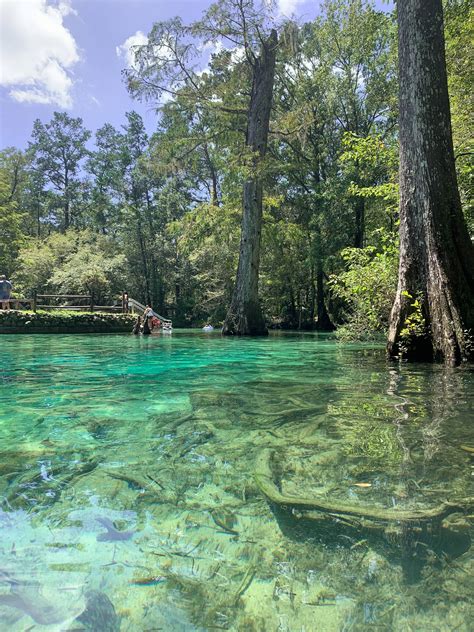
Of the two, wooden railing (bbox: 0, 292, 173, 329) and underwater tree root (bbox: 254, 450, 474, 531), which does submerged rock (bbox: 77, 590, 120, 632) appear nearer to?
underwater tree root (bbox: 254, 450, 474, 531)

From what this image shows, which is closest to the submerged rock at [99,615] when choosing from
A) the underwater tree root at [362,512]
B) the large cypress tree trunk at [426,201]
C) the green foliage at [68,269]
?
the underwater tree root at [362,512]

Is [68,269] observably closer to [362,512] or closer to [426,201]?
[426,201]

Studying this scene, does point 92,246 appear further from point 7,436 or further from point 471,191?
point 7,436

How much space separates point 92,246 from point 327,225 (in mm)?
19339

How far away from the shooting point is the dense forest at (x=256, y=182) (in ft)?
34.8

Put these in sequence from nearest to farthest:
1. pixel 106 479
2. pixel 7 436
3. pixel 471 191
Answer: pixel 106 479 → pixel 7 436 → pixel 471 191

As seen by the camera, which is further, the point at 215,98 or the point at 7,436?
the point at 215,98

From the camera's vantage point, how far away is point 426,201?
22.3ft

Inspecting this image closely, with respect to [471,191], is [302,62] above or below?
above

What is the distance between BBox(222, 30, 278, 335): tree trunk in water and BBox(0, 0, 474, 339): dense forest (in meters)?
0.06

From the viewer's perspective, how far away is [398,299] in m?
6.86

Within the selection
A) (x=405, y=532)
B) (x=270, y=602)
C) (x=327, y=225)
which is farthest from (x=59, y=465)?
(x=327, y=225)

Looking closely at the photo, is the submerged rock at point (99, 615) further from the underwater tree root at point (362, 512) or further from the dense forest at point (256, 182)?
the dense forest at point (256, 182)

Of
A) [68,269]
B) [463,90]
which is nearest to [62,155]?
[68,269]
